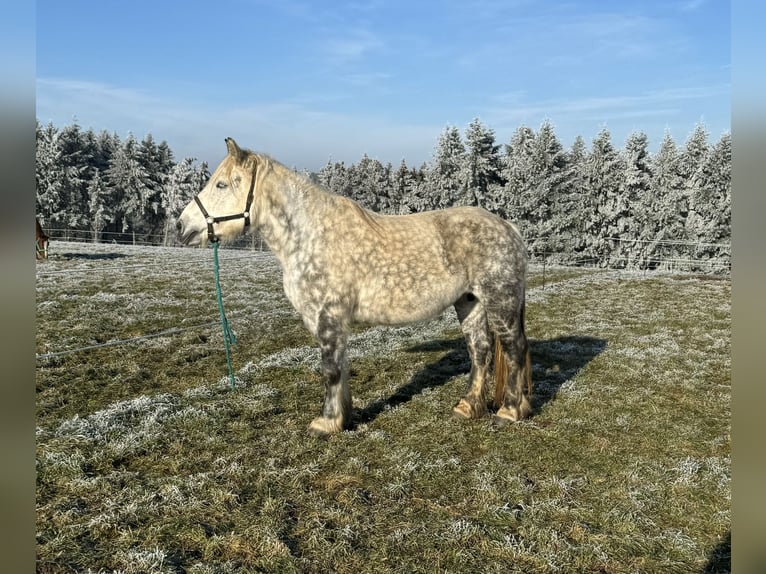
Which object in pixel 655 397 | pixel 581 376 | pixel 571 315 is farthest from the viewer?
pixel 571 315

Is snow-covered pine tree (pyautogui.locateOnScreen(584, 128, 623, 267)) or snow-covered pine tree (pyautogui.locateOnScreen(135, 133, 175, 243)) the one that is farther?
snow-covered pine tree (pyautogui.locateOnScreen(135, 133, 175, 243))

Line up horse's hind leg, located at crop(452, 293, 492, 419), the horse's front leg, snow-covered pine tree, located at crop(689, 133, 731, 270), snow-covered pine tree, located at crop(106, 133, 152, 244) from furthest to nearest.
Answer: snow-covered pine tree, located at crop(106, 133, 152, 244) < snow-covered pine tree, located at crop(689, 133, 731, 270) < horse's hind leg, located at crop(452, 293, 492, 419) < the horse's front leg

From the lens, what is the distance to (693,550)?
375 cm

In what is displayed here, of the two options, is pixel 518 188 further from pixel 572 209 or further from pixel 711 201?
pixel 711 201

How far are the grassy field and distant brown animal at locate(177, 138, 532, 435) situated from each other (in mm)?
901

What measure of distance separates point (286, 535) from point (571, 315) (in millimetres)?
12229

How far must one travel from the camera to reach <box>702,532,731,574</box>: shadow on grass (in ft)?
11.7

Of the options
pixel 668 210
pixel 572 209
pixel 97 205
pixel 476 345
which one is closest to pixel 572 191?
pixel 572 209

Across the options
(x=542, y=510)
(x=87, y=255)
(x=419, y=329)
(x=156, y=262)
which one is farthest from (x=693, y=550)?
(x=87, y=255)

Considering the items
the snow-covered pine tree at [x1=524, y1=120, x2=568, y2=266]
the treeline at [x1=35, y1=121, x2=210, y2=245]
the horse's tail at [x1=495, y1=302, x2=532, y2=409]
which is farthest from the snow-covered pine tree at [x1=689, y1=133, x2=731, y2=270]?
the treeline at [x1=35, y1=121, x2=210, y2=245]

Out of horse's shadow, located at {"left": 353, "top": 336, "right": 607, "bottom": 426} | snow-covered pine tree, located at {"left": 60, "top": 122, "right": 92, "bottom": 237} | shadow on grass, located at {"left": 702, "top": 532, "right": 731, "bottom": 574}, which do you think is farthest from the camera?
snow-covered pine tree, located at {"left": 60, "top": 122, "right": 92, "bottom": 237}

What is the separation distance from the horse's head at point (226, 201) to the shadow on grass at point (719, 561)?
5.23 m

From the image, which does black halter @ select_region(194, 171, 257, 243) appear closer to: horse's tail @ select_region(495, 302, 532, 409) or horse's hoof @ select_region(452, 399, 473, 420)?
horse's tail @ select_region(495, 302, 532, 409)

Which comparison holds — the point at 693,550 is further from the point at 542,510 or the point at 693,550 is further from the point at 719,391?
the point at 719,391
